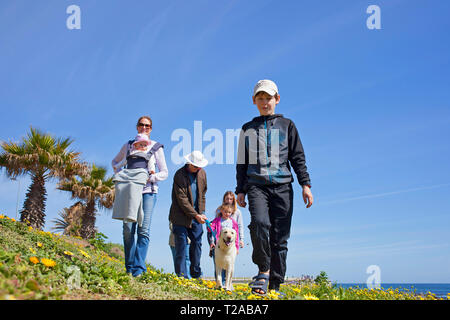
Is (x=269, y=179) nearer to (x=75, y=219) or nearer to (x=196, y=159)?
(x=196, y=159)

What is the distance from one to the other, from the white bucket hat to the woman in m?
0.64

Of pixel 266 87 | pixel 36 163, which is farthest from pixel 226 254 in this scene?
pixel 36 163

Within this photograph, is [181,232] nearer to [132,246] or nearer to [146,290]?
[132,246]

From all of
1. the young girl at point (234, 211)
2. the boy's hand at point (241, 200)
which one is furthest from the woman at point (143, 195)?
the boy's hand at point (241, 200)

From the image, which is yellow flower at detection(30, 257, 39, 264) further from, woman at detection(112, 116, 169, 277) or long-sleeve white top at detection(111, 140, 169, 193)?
long-sleeve white top at detection(111, 140, 169, 193)

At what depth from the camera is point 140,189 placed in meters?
5.95

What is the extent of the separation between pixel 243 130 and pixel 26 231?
19.9 feet

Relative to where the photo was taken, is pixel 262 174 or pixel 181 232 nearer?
pixel 262 174

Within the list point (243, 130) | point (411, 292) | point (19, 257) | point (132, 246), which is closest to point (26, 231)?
point (132, 246)

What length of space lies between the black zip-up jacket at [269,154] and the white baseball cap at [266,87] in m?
0.34

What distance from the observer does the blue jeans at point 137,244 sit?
5922mm

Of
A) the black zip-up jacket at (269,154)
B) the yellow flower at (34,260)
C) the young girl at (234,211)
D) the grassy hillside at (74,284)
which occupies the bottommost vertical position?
the grassy hillside at (74,284)

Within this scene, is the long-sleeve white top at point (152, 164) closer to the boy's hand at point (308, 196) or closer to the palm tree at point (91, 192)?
the boy's hand at point (308, 196)

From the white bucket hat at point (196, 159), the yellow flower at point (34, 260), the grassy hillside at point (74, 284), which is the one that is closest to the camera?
the grassy hillside at point (74, 284)
